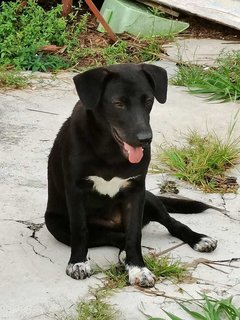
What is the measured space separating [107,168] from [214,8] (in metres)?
4.71

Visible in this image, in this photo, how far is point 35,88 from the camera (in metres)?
6.59

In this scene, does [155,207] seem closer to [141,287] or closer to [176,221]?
[176,221]

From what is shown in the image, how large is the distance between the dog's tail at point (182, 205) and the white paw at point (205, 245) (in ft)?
1.38

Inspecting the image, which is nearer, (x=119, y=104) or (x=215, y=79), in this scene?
(x=119, y=104)

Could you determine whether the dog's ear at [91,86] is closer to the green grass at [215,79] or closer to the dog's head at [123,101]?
the dog's head at [123,101]

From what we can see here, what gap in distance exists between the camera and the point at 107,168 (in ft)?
12.0

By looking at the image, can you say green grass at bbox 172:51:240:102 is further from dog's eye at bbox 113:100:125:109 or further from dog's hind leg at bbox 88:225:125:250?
dog's eye at bbox 113:100:125:109

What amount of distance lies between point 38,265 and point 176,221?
0.78m

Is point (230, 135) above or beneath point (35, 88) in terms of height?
above

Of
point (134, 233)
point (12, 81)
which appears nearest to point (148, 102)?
point (134, 233)

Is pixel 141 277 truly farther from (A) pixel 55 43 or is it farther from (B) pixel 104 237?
(A) pixel 55 43

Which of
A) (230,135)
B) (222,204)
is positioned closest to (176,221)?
(222,204)

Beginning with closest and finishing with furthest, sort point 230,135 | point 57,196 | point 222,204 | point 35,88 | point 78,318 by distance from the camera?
1. point 78,318
2. point 57,196
3. point 222,204
4. point 230,135
5. point 35,88

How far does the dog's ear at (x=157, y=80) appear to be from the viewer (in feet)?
11.9
